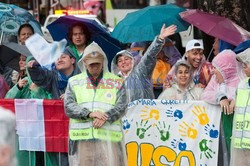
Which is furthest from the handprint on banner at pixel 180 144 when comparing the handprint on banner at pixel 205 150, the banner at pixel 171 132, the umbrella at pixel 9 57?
the umbrella at pixel 9 57

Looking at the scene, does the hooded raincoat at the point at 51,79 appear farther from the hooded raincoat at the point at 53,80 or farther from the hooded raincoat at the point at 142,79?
the hooded raincoat at the point at 142,79

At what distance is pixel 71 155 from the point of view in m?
8.72

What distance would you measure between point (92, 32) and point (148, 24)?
102 cm

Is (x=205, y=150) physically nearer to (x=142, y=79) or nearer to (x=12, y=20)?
(x=142, y=79)

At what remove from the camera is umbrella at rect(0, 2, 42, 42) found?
12.3 m

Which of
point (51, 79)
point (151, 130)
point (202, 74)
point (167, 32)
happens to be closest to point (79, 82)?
point (51, 79)

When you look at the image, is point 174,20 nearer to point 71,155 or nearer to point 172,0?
point 71,155

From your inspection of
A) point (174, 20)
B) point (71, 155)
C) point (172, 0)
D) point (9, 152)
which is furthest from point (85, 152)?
point (172, 0)

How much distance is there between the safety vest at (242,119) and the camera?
8469 millimetres

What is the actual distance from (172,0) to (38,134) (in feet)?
49.8

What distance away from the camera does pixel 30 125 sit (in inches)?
379

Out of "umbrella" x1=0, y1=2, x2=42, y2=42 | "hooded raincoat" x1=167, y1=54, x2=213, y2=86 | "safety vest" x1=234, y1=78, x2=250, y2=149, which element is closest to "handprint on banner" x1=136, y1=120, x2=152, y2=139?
"hooded raincoat" x1=167, y1=54, x2=213, y2=86

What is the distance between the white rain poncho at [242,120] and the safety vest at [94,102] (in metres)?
1.21

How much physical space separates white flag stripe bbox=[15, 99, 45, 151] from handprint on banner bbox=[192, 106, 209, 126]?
5.78 feet
